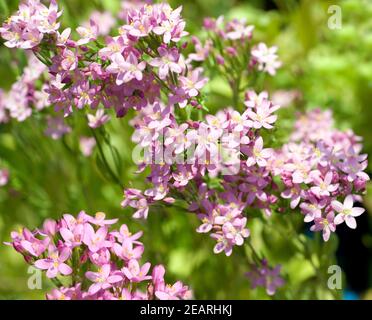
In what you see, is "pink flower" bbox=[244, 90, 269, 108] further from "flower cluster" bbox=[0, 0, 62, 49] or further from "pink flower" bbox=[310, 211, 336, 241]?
"flower cluster" bbox=[0, 0, 62, 49]

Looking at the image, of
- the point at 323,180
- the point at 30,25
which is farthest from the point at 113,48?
the point at 323,180

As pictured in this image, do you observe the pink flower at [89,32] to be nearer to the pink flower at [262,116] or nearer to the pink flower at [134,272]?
the pink flower at [262,116]

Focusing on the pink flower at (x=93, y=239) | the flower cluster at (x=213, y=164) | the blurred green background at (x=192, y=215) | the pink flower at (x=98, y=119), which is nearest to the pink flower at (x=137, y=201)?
the flower cluster at (x=213, y=164)

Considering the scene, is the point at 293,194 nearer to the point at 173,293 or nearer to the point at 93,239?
the point at 173,293

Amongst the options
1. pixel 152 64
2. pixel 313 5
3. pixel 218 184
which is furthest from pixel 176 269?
pixel 313 5

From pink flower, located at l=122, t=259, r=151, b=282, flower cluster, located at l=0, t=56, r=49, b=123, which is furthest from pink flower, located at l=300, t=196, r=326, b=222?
flower cluster, located at l=0, t=56, r=49, b=123

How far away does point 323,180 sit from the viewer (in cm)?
126

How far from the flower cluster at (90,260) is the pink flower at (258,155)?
0.28 m

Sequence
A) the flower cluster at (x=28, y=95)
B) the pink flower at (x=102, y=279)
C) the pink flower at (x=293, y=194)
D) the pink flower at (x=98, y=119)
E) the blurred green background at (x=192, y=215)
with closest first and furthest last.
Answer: the pink flower at (x=102, y=279) < the pink flower at (x=293, y=194) < the pink flower at (x=98, y=119) < the flower cluster at (x=28, y=95) < the blurred green background at (x=192, y=215)

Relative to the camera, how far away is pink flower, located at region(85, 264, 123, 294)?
45.0 inches

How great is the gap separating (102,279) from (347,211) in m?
0.51

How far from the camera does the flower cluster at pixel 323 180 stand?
1.23 metres

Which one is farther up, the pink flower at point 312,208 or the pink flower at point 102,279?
the pink flower at point 312,208
